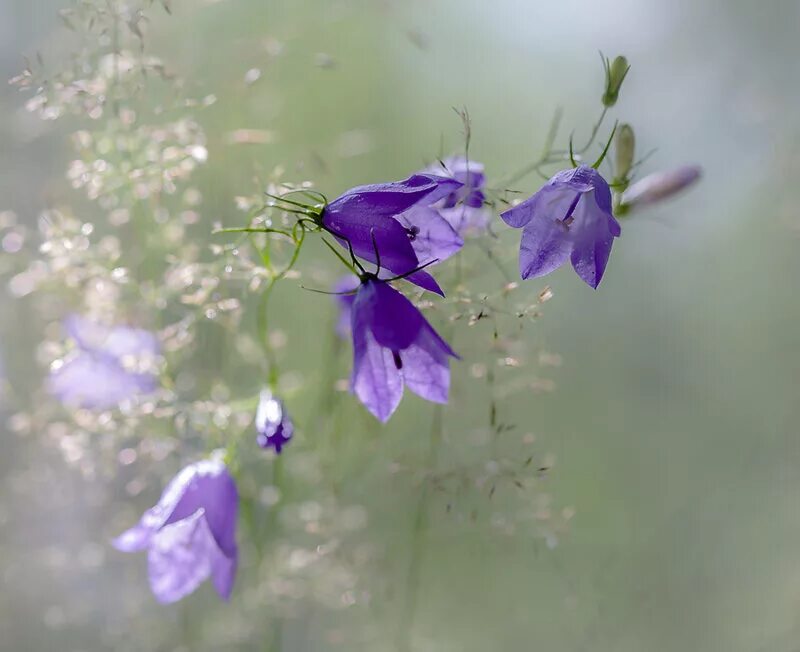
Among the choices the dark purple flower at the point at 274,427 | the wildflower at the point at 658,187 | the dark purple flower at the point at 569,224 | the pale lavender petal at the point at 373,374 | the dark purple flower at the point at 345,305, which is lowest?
the dark purple flower at the point at 345,305

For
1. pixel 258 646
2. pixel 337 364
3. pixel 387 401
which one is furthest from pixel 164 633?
pixel 387 401

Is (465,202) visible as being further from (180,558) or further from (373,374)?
(180,558)

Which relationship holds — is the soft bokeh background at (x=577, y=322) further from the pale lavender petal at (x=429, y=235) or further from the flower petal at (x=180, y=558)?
the pale lavender petal at (x=429, y=235)

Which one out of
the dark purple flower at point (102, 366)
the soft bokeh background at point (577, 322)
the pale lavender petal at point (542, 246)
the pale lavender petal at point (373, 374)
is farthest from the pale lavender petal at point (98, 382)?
the pale lavender petal at point (542, 246)

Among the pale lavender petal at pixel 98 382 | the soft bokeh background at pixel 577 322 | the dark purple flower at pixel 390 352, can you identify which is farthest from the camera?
the soft bokeh background at pixel 577 322

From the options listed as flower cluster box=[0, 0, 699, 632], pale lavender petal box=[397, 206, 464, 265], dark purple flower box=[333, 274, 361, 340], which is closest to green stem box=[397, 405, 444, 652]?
flower cluster box=[0, 0, 699, 632]

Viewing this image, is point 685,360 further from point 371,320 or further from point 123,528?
point 371,320
